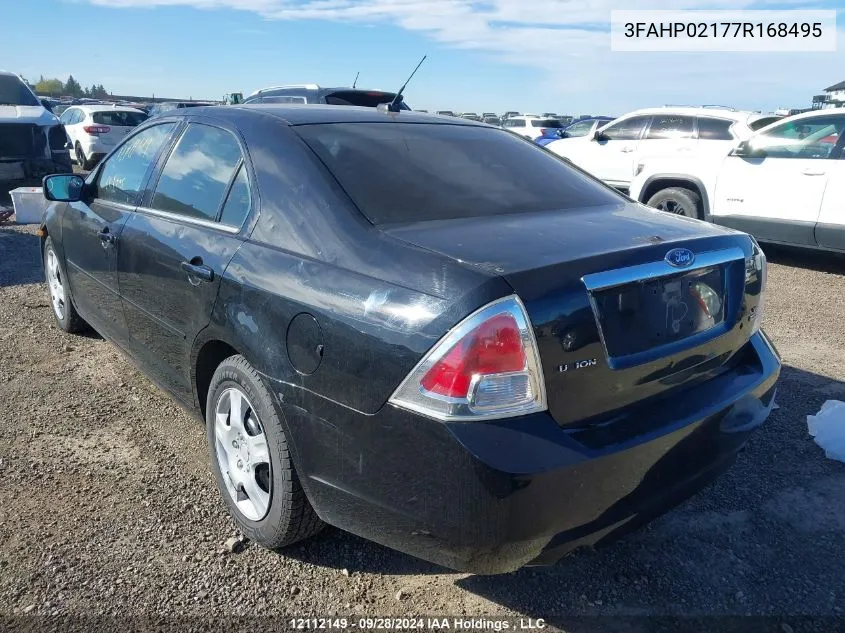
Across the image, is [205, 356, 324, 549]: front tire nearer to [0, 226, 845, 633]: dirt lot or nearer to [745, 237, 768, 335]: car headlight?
[0, 226, 845, 633]: dirt lot

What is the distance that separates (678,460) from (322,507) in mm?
1159

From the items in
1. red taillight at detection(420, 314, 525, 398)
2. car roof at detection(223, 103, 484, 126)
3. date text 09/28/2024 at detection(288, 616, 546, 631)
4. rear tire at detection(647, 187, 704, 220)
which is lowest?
date text 09/28/2024 at detection(288, 616, 546, 631)

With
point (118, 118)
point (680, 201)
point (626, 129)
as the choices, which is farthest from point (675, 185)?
point (118, 118)

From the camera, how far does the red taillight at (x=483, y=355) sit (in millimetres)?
1808

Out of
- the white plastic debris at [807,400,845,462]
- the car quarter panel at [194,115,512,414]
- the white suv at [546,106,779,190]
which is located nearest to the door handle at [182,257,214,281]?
the car quarter panel at [194,115,512,414]

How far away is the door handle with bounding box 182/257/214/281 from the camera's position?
2.62 metres

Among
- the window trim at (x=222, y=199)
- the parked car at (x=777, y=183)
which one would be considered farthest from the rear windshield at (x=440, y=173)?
the parked car at (x=777, y=183)

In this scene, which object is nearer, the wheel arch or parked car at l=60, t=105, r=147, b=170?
the wheel arch

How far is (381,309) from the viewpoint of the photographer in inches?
77.4

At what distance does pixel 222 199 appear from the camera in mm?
2779

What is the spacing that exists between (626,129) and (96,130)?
1189 cm

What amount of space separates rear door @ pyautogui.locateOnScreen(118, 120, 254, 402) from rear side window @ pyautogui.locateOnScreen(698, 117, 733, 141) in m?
8.61

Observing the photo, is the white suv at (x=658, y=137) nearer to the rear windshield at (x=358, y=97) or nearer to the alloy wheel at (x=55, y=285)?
the rear windshield at (x=358, y=97)

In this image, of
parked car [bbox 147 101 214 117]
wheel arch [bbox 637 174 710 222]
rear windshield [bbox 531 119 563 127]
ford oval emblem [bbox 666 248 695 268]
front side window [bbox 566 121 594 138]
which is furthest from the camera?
rear windshield [bbox 531 119 563 127]
